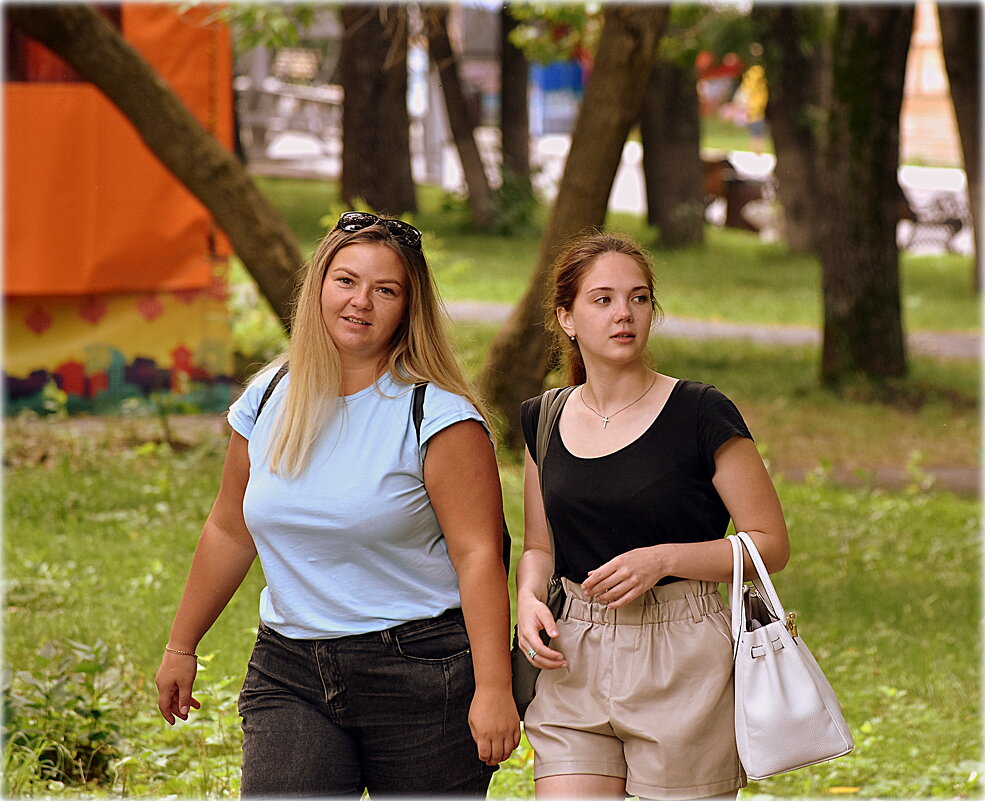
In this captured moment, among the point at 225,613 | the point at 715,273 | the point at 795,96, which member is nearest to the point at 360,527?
the point at 225,613

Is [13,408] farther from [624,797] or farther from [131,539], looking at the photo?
[624,797]

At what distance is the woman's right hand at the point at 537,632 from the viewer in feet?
9.88

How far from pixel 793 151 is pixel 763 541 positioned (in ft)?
62.3

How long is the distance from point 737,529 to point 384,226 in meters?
1.04

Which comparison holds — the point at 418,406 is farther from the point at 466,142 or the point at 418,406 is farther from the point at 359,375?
the point at 466,142

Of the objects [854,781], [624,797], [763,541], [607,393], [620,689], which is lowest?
[854,781]

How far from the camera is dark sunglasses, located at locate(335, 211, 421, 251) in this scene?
10.6ft

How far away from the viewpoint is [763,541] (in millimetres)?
2959

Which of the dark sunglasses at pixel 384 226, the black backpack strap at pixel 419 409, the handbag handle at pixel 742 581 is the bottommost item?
the handbag handle at pixel 742 581

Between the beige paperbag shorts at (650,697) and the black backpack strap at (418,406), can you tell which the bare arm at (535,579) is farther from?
the black backpack strap at (418,406)

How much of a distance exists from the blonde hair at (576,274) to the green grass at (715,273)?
11274 millimetres

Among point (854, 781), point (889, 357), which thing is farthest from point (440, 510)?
point (889, 357)

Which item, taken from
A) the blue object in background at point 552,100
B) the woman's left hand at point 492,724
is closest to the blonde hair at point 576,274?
the woman's left hand at point 492,724

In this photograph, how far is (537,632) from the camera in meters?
3.06
